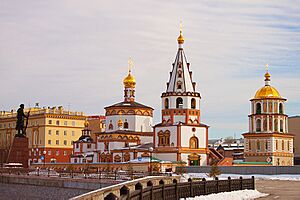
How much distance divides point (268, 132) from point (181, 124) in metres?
11.1

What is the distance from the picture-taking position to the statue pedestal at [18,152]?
4778cm

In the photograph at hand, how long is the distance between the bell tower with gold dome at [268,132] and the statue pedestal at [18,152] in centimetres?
3202

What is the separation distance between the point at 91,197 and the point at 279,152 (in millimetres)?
54849

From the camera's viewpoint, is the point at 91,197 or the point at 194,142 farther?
the point at 194,142

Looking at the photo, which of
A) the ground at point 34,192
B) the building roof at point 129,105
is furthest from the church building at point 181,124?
the ground at point 34,192

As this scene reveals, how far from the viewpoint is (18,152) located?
4806 centimetres

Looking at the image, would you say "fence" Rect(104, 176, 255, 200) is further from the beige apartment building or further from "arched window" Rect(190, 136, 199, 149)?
the beige apartment building

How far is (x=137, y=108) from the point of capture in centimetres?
7800

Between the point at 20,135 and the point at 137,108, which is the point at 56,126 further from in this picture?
the point at 20,135

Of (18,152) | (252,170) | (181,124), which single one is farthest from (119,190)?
(181,124)

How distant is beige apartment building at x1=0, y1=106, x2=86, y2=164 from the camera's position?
93750 mm

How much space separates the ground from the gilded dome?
38.4 metres

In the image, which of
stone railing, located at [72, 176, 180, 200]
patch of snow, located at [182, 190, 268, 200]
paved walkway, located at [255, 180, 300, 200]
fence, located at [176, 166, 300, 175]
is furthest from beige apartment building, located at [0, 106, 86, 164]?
patch of snow, located at [182, 190, 268, 200]

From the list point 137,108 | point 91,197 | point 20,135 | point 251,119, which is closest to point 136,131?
point 137,108
